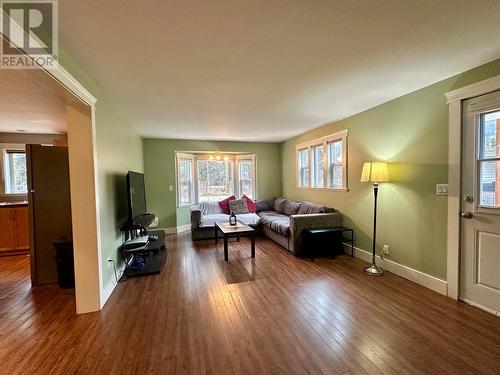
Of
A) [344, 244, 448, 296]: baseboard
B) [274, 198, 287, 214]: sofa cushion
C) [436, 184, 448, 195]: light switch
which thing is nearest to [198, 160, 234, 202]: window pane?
[274, 198, 287, 214]: sofa cushion

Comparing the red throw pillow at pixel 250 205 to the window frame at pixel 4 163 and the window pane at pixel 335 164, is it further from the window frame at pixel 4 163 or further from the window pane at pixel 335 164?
the window frame at pixel 4 163

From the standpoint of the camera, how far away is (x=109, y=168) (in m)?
2.91

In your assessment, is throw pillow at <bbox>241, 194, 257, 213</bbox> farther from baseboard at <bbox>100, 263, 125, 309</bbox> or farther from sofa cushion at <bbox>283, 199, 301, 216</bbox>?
baseboard at <bbox>100, 263, 125, 309</bbox>

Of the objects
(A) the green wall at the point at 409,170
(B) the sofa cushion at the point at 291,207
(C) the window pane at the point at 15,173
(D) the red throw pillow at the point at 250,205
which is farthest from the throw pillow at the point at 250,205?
(C) the window pane at the point at 15,173

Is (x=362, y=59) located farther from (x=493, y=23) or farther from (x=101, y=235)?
(x=101, y=235)

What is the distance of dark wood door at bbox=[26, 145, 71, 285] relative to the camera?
2.98 meters

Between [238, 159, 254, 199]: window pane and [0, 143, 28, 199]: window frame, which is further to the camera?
[238, 159, 254, 199]: window pane

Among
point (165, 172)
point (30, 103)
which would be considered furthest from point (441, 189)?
point (165, 172)

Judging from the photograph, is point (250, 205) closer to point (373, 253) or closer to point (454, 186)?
point (373, 253)

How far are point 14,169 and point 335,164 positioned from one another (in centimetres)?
662

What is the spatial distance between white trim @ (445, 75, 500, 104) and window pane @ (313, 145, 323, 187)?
260 cm

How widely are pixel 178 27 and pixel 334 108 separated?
8.70 ft

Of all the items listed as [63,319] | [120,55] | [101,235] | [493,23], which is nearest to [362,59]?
[493,23]

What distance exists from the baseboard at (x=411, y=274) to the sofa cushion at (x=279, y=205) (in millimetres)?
2442
